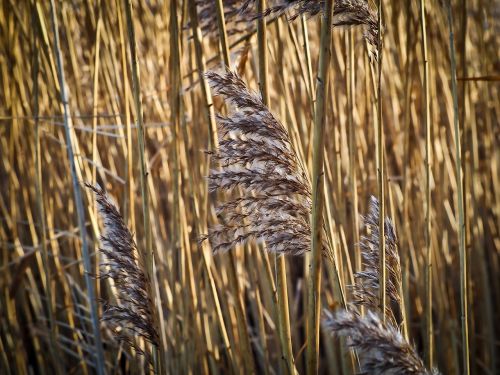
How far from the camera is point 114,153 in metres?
2.31

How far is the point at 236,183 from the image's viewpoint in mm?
1012

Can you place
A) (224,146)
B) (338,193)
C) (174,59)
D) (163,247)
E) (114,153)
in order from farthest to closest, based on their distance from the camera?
(114,153), (163,247), (338,193), (174,59), (224,146)

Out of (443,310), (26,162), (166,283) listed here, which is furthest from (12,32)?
(443,310)

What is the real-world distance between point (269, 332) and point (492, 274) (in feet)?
3.58

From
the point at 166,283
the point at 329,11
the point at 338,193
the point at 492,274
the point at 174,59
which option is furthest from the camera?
the point at 492,274

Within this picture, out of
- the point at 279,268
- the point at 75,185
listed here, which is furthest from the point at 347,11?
the point at 75,185

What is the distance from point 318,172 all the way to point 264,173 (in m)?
0.12

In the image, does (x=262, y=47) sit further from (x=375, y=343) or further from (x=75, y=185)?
(x=75, y=185)

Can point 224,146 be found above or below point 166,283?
above

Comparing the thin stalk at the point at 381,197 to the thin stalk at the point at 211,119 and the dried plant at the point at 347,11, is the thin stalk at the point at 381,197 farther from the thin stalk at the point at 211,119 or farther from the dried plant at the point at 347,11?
the thin stalk at the point at 211,119

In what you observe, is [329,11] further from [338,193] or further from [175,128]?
[338,193]

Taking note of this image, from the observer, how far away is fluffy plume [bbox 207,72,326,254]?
979 mm

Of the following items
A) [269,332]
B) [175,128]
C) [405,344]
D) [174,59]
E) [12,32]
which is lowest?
[269,332]

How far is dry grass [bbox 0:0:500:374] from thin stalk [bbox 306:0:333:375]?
0.12ft
